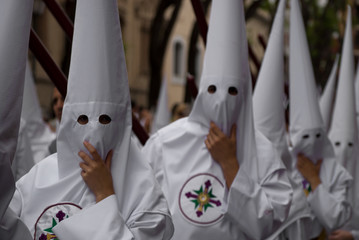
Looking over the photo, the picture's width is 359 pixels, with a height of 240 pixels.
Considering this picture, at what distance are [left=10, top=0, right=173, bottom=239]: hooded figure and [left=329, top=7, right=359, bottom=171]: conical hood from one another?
3.78 m

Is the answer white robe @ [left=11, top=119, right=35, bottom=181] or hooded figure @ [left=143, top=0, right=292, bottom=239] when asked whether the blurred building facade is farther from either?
hooded figure @ [left=143, top=0, right=292, bottom=239]

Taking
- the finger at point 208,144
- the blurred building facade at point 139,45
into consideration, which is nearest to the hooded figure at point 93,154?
the finger at point 208,144

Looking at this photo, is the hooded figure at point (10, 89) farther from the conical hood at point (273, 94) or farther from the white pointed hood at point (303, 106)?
the white pointed hood at point (303, 106)

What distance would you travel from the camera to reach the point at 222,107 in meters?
4.54

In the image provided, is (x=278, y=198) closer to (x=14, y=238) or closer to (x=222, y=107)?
(x=222, y=107)

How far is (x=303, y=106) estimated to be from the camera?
6.05 metres

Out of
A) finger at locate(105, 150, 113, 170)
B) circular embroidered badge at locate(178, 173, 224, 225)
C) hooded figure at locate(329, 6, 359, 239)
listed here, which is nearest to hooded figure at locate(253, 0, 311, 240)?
circular embroidered badge at locate(178, 173, 224, 225)

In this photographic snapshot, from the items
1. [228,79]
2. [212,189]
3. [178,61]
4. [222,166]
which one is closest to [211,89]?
[228,79]

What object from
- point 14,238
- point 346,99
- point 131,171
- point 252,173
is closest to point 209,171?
point 252,173

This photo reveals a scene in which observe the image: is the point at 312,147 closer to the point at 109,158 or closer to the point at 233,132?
the point at 233,132

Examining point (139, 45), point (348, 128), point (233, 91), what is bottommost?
point (139, 45)

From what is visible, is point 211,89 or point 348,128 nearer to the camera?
point 211,89

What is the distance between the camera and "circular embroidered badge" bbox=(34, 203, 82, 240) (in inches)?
142

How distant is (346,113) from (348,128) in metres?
0.17
